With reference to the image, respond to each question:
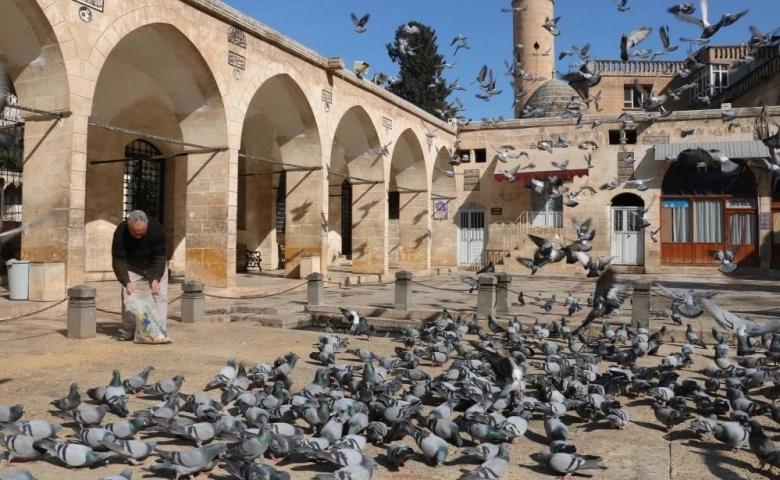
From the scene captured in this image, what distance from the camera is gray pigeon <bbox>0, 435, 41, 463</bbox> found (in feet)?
8.86

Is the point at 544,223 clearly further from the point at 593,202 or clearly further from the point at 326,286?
the point at 326,286

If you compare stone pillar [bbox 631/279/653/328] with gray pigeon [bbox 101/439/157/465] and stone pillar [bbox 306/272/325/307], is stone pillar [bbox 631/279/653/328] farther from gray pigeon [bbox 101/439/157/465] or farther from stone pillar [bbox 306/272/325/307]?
gray pigeon [bbox 101/439/157/465]

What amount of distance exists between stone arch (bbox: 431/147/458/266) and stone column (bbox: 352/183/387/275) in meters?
5.22

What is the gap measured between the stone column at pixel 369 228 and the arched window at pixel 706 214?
975cm

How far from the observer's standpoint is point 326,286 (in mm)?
13352

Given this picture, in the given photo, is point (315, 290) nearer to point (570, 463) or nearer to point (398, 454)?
point (398, 454)

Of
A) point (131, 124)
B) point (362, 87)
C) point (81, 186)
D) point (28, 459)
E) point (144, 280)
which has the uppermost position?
point (362, 87)

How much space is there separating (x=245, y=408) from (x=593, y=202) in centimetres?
1790

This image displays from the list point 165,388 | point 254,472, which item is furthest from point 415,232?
point 254,472

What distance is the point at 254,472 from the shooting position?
8.09ft

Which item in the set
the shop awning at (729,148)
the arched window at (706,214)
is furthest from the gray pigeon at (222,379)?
the arched window at (706,214)

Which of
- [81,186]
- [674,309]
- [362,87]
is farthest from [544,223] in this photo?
[81,186]

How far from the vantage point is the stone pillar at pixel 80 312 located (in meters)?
6.12

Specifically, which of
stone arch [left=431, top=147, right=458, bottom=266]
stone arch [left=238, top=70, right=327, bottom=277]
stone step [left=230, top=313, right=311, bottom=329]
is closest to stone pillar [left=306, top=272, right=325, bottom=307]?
stone step [left=230, top=313, right=311, bottom=329]
